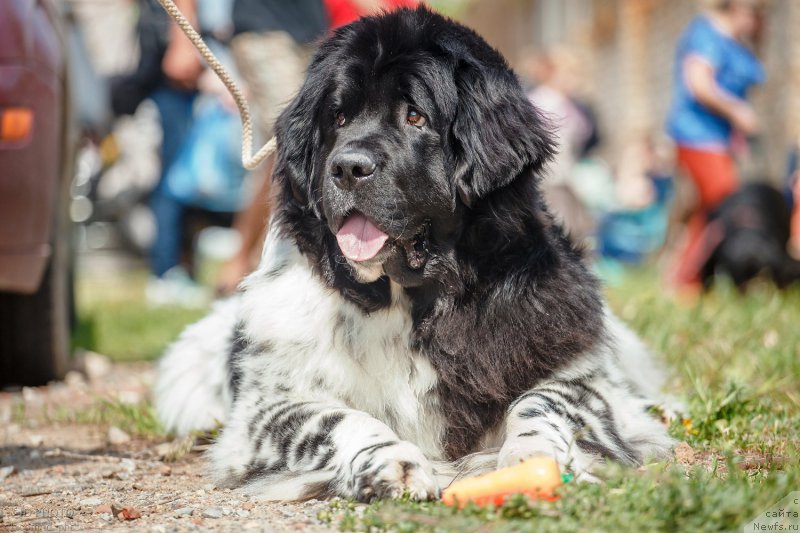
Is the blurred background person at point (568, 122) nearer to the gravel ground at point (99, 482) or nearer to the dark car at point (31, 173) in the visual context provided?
the dark car at point (31, 173)

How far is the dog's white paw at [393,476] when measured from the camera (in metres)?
2.38

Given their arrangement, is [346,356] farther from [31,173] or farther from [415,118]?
[31,173]

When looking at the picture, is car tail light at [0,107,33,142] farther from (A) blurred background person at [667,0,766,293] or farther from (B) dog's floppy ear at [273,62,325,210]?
(A) blurred background person at [667,0,766,293]

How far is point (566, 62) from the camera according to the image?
1080 centimetres

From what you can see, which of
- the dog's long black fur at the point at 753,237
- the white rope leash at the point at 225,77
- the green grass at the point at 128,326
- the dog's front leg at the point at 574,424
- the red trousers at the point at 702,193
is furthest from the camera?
the red trousers at the point at 702,193

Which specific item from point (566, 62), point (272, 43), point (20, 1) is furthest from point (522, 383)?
point (566, 62)

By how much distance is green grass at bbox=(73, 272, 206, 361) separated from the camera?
5.52 m

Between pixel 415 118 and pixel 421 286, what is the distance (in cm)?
50

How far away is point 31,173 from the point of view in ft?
12.1

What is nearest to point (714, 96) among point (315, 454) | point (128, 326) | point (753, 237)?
point (753, 237)

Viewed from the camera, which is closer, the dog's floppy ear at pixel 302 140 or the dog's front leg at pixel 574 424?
the dog's front leg at pixel 574 424

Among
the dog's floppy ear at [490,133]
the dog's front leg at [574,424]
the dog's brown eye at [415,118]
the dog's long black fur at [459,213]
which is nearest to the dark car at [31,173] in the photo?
the dog's long black fur at [459,213]

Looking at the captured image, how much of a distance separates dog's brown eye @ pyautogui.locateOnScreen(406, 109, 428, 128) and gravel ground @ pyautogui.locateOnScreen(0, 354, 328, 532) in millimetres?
1131

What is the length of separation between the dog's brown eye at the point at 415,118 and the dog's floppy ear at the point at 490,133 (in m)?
0.09
